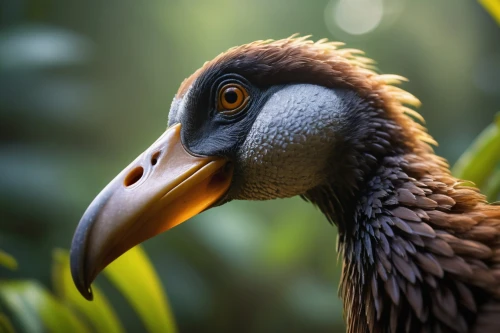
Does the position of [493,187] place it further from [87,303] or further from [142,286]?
[87,303]

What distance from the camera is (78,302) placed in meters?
1.07

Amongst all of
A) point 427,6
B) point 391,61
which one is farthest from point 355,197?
point 427,6

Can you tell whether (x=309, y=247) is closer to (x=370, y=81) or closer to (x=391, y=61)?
(x=391, y=61)

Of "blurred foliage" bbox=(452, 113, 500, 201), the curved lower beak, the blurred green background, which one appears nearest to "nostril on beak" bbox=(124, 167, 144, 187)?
the curved lower beak

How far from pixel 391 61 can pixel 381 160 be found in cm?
119

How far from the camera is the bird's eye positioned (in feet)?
2.50

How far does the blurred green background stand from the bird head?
3.03ft

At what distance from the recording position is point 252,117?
76 centimetres

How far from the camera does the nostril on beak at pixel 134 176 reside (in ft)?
2.34

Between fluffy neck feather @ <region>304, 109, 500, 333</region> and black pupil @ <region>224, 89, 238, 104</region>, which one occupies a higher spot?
black pupil @ <region>224, 89, 238, 104</region>

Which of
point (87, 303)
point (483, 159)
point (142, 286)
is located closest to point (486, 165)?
point (483, 159)

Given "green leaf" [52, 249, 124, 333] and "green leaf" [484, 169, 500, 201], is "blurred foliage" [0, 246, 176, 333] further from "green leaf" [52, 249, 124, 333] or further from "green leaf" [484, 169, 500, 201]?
"green leaf" [484, 169, 500, 201]

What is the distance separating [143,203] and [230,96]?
0.74 feet

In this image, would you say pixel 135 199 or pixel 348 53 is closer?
pixel 135 199
